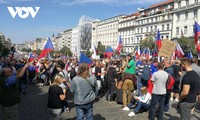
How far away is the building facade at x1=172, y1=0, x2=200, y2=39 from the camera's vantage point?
210 ft

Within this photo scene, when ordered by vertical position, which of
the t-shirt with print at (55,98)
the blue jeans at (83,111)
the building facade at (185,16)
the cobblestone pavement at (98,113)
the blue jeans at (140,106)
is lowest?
the cobblestone pavement at (98,113)

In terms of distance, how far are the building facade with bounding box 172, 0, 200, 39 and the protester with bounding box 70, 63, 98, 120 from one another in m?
61.9

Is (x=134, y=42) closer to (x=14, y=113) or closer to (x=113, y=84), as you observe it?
(x=113, y=84)

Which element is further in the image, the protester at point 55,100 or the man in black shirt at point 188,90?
the protester at point 55,100

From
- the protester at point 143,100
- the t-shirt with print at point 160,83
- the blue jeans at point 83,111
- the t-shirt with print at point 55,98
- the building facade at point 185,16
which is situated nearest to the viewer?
the blue jeans at point 83,111

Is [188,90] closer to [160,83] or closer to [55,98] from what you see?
[160,83]

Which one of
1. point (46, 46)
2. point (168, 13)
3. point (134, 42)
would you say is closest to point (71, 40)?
point (134, 42)

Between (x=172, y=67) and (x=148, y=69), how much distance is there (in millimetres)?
1139

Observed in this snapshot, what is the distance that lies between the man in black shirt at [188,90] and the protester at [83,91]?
1997mm

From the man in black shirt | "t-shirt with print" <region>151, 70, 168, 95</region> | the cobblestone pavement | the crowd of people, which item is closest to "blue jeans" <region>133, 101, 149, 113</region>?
the crowd of people

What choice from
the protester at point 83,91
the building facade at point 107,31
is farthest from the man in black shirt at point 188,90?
the building facade at point 107,31

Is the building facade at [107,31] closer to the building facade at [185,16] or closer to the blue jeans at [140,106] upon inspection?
the building facade at [185,16]

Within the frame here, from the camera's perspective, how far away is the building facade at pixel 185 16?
6414 cm

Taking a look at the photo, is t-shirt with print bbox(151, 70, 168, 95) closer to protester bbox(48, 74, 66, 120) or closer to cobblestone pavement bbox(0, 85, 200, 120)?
cobblestone pavement bbox(0, 85, 200, 120)
